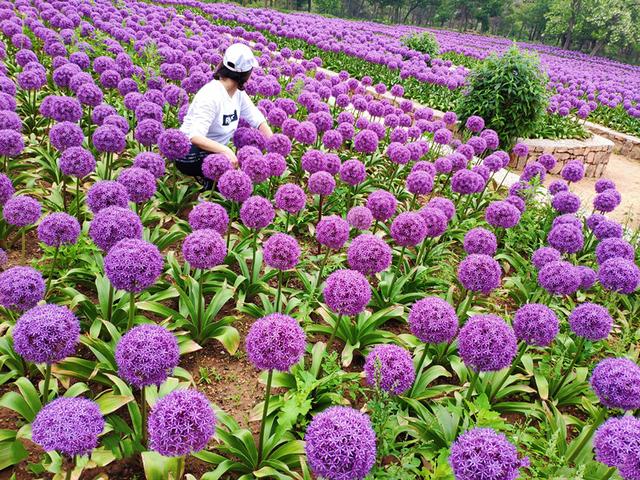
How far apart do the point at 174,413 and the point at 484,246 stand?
12.7ft

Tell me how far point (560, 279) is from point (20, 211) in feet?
17.2

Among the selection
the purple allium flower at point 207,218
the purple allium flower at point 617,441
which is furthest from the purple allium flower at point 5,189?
the purple allium flower at point 617,441

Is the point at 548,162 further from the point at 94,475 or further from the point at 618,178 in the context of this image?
the point at 94,475

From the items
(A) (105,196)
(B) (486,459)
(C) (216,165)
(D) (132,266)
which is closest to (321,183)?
(C) (216,165)

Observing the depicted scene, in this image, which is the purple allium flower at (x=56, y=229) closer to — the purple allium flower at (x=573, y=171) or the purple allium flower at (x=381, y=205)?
the purple allium flower at (x=381, y=205)

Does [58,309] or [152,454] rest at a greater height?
[58,309]

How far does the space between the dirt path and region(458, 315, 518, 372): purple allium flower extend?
24.8 feet

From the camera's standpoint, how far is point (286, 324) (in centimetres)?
300

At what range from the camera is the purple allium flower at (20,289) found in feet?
10.7

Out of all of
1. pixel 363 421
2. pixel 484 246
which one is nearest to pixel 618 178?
pixel 484 246

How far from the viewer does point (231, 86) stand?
23.4 ft

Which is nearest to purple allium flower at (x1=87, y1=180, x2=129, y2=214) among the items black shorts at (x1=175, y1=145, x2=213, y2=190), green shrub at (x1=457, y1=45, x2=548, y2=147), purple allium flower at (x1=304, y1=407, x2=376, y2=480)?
black shorts at (x1=175, y1=145, x2=213, y2=190)

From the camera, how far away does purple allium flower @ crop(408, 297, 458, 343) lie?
3543 millimetres

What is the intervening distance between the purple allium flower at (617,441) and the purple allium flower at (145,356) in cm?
269
